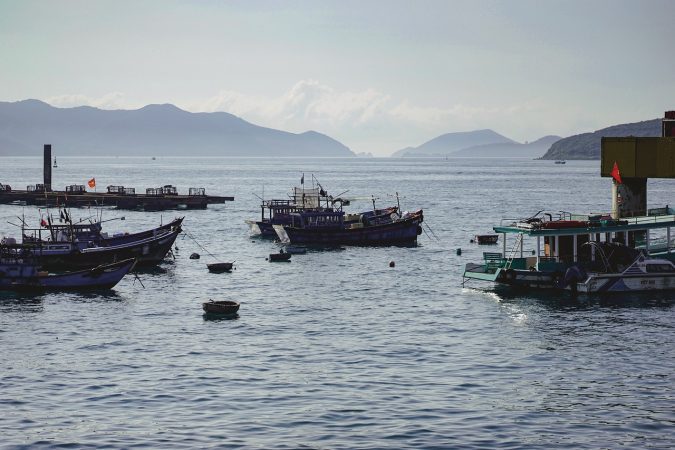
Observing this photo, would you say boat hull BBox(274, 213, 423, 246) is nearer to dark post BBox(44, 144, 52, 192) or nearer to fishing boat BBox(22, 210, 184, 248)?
fishing boat BBox(22, 210, 184, 248)

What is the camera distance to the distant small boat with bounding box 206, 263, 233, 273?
7894cm

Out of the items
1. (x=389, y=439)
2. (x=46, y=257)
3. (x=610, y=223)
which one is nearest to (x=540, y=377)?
(x=389, y=439)

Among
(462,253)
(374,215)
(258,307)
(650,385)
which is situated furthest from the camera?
(374,215)

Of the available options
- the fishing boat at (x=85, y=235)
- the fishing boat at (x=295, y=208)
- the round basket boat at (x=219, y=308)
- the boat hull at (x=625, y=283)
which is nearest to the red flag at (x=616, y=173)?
the boat hull at (x=625, y=283)

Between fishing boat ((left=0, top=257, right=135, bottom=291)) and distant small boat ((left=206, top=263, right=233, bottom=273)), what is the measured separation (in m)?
12.0

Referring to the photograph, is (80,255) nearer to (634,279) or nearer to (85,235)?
(85,235)

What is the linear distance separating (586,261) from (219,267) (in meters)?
31.6

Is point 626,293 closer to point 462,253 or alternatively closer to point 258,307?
point 258,307

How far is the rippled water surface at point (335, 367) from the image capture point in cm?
3419

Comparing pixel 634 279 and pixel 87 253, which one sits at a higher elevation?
pixel 87 253

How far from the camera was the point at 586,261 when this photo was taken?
64.6m

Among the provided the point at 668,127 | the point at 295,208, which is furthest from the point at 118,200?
the point at 668,127

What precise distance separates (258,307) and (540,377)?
24479mm

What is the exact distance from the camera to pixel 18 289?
65000 millimetres
